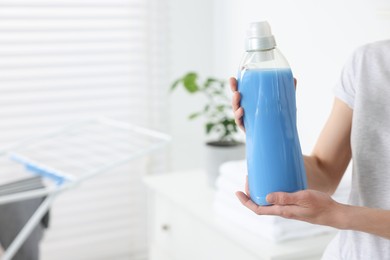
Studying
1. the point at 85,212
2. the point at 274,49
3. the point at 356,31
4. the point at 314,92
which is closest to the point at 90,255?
the point at 85,212

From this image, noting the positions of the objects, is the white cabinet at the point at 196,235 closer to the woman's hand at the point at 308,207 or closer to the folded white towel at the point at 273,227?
the folded white towel at the point at 273,227

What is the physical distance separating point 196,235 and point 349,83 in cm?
87

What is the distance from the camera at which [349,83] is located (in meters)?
1.09

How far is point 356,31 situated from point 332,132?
1.98 ft

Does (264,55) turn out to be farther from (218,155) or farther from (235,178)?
(218,155)

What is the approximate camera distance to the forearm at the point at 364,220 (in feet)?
2.91

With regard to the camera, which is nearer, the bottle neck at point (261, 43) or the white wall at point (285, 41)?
the bottle neck at point (261, 43)

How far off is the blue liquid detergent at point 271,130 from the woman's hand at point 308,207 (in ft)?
0.11


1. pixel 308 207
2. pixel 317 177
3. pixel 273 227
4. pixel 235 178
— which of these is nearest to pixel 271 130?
pixel 308 207

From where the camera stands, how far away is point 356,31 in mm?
1647

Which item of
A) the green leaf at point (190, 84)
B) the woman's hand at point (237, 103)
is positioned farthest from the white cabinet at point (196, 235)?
the woman's hand at point (237, 103)

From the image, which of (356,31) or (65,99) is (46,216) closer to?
(65,99)

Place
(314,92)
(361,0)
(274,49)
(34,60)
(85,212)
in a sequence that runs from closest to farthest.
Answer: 1. (274,49)
2. (361,0)
3. (314,92)
4. (34,60)
5. (85,212)

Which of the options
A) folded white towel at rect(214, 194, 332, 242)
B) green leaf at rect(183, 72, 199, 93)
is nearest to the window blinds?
green leaf at rect(183, 72, 199, 93)
